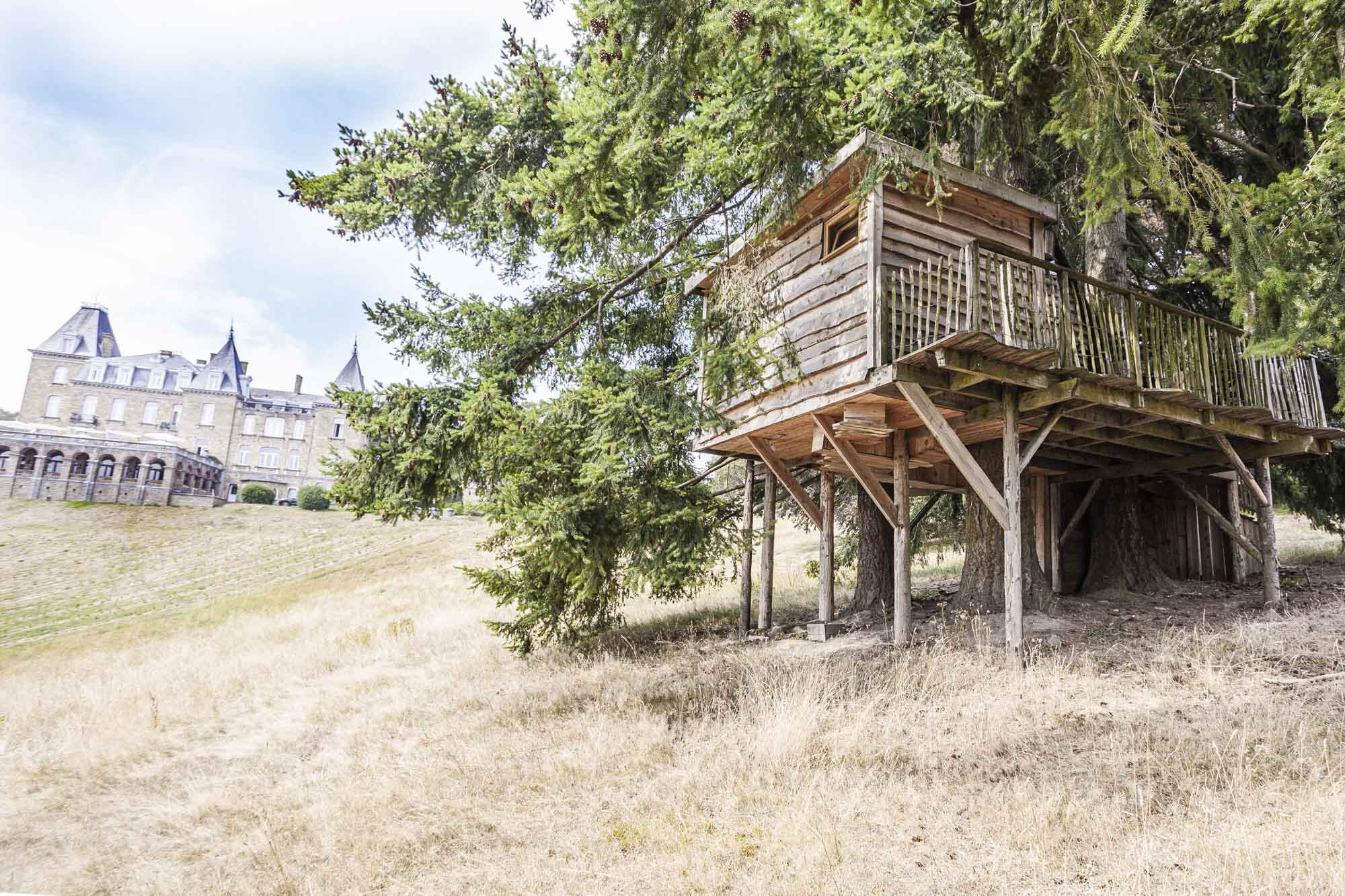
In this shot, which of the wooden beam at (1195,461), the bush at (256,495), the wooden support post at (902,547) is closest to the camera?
the wooden support post at (902,547)

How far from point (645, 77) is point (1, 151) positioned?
5.35m

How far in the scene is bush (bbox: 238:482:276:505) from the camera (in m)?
55.7

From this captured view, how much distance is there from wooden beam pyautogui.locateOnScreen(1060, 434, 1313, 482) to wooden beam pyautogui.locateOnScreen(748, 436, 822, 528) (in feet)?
15.3

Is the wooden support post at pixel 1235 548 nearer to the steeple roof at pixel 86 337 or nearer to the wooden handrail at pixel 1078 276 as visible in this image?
the wooden handrail at pixel 1078 276

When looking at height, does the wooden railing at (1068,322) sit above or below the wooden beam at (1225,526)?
above

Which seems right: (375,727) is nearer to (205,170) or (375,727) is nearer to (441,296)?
(441,296)

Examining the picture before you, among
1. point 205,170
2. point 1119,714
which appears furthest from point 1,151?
point 1119,714

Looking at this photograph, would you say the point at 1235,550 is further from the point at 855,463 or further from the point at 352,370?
the point at 352,370

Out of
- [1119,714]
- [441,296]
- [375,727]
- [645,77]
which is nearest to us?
[645,77]

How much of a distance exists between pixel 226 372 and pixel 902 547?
75.6 m

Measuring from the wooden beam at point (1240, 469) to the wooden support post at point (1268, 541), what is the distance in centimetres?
4

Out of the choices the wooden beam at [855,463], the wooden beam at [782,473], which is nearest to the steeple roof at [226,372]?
the wooden beam at [782,473]

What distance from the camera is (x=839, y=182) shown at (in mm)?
9500

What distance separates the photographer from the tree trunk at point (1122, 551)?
40.7 ft
